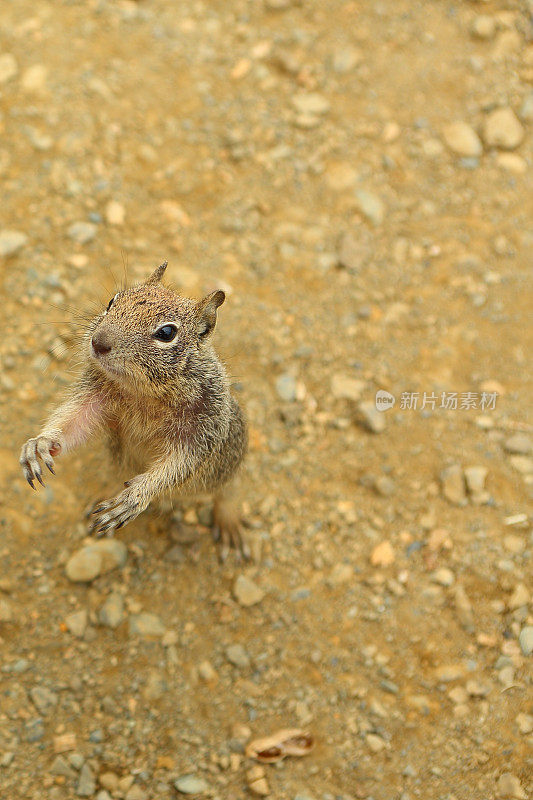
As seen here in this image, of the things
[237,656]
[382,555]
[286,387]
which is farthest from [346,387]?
[237,656]

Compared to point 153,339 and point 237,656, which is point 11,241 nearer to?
point 153,339

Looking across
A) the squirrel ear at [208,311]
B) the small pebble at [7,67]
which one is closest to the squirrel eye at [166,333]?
the squirrel ear at [208,311]

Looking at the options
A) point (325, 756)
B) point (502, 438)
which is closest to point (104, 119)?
point (502, 438)

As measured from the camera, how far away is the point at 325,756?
379 centimetres

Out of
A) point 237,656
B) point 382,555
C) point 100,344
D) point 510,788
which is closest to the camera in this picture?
point 100,344

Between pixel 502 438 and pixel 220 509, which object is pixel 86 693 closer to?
pixel 220 509

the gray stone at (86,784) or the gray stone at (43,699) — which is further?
the gray stone at (43,699)

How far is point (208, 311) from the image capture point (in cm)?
352

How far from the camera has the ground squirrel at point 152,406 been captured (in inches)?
133

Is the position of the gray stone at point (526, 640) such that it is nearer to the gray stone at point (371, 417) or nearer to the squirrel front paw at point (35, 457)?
the gray stone at point (371, 417)

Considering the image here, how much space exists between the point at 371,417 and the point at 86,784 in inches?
96.7

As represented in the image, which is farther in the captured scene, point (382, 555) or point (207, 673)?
point (382, 555)

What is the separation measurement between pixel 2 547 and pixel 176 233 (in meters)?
2.26

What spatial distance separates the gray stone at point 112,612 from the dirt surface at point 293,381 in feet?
0.05
